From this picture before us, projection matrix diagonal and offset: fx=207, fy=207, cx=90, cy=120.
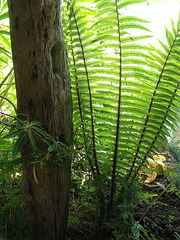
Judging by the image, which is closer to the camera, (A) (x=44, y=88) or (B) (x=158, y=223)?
(A) (x=44, y=88)

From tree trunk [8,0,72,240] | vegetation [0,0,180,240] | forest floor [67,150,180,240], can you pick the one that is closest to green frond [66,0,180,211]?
vegetation [0,0,180,240]

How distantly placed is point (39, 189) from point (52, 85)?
52 centimetres

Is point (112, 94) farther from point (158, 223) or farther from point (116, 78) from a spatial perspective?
point (158, 223)

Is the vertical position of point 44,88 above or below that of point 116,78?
below

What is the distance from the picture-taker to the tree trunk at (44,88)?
89 cm

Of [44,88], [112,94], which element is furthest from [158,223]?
[44,88]

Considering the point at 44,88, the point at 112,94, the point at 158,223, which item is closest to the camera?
the point at 44,88

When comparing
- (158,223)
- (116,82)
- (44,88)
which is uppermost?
(116,82)

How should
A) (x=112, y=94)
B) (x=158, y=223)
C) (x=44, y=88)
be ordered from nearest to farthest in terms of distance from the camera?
1. (x=44, y=88)
2. (x=112, y=94)
3. (x=158, y=223)

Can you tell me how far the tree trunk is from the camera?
0.89 meters

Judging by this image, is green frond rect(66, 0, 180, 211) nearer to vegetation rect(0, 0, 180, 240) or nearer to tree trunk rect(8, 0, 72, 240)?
vegetation rect(0, 0, 180, 240)

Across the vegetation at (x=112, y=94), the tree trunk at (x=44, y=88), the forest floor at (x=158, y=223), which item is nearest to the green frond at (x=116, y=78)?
the vegetation at (x=112, y=94)

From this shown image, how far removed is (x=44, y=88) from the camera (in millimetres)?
938

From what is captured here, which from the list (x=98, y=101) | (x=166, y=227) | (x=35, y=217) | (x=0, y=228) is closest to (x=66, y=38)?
(x=98, y=101)
